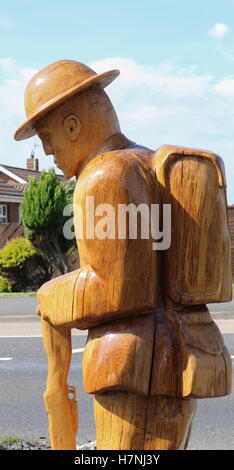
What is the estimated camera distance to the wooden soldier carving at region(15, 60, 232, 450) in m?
1.68

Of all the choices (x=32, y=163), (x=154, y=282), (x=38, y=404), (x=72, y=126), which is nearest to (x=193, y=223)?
(x=154, y=282)

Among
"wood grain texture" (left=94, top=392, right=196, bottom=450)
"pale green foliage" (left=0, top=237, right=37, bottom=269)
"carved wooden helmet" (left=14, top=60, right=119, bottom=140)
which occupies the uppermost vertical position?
"carved wooden helmet" (left=14, top=60, right=119, bottom=140)

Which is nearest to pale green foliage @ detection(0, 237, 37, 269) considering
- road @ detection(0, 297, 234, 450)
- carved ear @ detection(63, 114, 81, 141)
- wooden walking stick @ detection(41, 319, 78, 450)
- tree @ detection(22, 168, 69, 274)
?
tree @ detection(22, 168, 69, 274)

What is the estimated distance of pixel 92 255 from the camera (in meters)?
1.71

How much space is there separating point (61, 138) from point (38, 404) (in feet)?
10.7

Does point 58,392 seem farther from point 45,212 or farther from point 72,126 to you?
point 45,212

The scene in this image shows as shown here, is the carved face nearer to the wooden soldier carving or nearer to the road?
the wooden soldier carving

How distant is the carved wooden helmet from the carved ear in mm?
64

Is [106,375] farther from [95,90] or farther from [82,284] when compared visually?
[95,90]

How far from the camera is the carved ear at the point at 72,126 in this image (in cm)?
183

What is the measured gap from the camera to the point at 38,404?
4578mm
